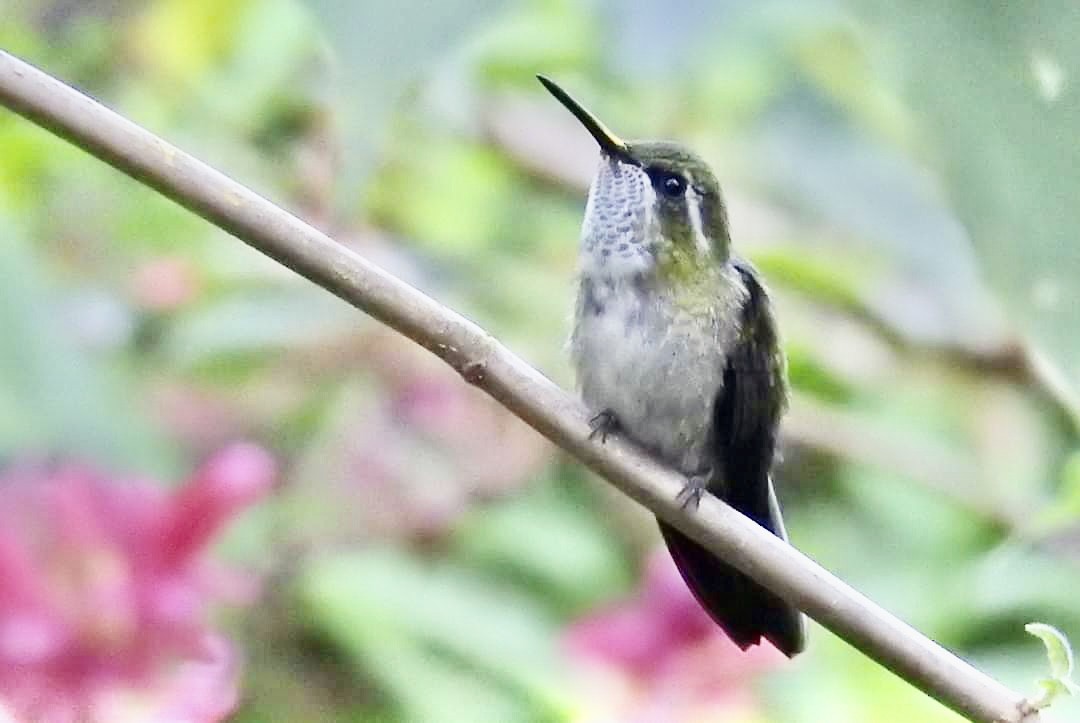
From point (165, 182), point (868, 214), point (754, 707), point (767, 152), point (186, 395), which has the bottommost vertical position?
point (165, 182)

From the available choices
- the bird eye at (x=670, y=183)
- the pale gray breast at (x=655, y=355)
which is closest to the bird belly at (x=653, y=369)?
the pale gray breast at (x=655, y=355)

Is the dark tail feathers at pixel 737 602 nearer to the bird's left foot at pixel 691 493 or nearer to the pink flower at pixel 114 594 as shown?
the bird's left foot at pixel 691 493

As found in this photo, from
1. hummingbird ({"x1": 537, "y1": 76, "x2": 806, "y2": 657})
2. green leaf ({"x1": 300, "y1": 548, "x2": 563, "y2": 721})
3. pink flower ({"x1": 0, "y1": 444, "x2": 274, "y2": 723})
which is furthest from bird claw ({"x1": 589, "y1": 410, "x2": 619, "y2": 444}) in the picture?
green leaf ({"x1": 300, "y1": 548, "x2": 563, "y2": 721})

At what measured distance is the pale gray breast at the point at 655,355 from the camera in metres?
1.19

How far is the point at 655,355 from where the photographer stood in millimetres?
1215

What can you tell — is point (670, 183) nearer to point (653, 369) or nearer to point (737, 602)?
point (653, 369)

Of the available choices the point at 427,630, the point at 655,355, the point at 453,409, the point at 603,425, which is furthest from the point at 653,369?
the point at 453,409

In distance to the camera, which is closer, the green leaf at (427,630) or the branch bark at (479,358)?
the branch bark at (479,358)

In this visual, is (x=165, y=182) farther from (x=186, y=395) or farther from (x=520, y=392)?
(x=186, y=395)

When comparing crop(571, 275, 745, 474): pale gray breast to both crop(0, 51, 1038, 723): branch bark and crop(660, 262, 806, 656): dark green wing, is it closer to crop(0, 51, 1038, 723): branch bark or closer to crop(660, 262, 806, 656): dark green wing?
crop(660, 262, 806, 656): dark green wing

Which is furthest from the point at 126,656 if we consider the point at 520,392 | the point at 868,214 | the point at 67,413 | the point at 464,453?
the point at 464,453

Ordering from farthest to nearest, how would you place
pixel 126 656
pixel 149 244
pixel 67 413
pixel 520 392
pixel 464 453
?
pixel 464 453 → pixel 149 244 → pixel 67 413 → pixel 126 656 → pixel 520 392

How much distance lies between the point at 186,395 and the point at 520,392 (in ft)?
5.22

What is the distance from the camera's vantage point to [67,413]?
1573mm
